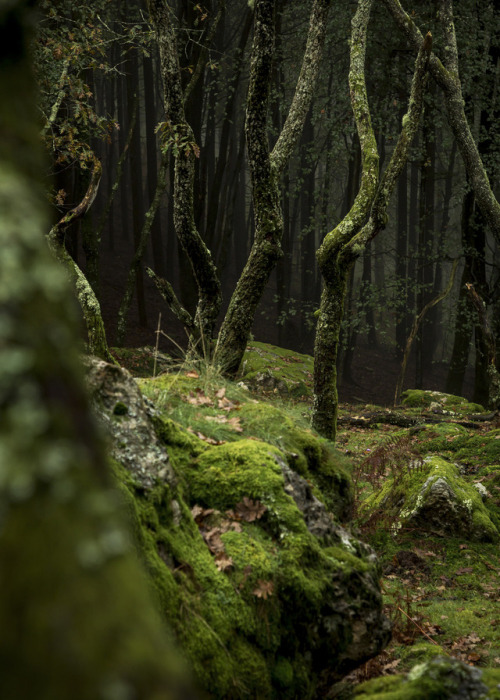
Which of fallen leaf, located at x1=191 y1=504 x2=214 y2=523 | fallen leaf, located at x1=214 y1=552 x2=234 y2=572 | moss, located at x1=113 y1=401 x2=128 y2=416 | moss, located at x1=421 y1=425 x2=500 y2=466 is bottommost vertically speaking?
moss, located at x1=421 y1=425 x2=500 y2=466

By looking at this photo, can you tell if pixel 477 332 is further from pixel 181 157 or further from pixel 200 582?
pixel 200 582

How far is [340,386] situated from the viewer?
21938 millimetres

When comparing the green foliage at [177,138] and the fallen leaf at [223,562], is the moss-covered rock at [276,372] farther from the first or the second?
the fallen leaf at [223,562]

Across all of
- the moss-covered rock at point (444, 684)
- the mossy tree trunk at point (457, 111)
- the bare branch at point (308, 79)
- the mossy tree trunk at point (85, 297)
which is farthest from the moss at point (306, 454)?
the mossy tree trunk at point (457, 111)

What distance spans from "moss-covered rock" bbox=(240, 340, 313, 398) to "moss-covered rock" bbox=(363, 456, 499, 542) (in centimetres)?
652

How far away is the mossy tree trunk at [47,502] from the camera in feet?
1.88

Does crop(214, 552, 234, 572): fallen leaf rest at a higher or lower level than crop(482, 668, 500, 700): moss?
higher

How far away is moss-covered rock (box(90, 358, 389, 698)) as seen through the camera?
2.57 meters

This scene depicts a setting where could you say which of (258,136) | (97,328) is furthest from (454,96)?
(97,328)

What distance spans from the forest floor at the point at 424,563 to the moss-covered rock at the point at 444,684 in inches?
59.3

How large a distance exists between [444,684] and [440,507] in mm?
4915

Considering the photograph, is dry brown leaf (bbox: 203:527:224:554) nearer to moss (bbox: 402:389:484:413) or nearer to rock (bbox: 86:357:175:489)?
rock (bbox: 86:357:175:489)

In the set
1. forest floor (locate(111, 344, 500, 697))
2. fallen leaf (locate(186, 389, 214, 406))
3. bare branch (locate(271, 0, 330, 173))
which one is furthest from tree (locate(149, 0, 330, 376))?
fallen leaf (locate(186, 389, 214, 406))

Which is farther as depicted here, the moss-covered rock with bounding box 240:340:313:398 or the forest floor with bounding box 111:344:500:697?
the moss-covered rock with bounding box 240:340:313:398
